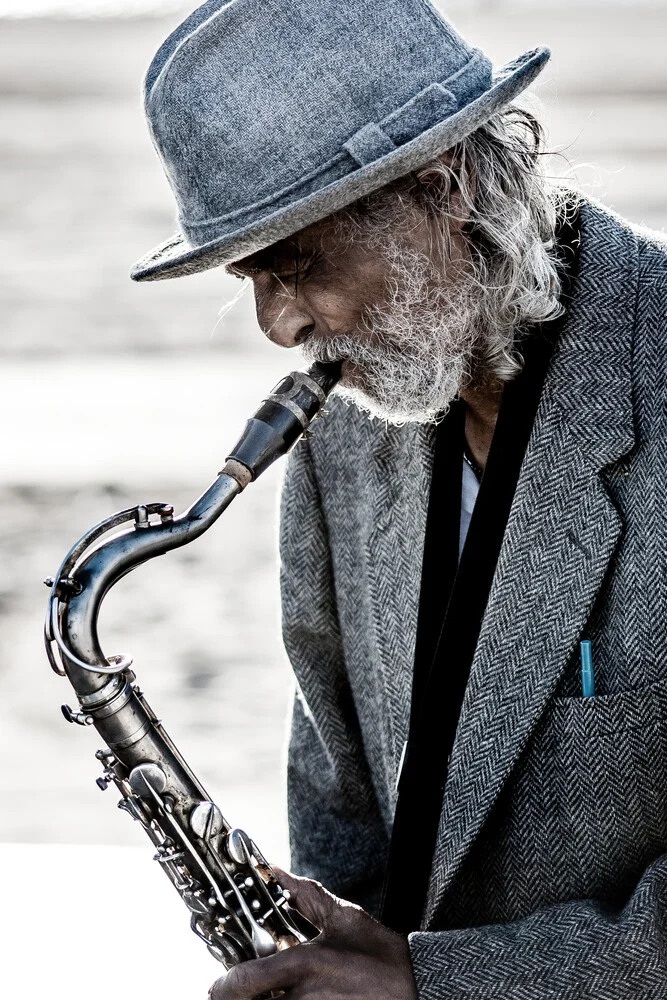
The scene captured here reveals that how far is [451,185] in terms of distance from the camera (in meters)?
1.78

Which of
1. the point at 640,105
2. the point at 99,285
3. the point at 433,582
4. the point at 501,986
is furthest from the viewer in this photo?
the point at 640,105

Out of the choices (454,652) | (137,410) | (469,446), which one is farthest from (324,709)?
(137,410)

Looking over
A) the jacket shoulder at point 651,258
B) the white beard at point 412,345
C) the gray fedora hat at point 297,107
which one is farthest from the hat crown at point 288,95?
the jacket shoulder at point 651,258

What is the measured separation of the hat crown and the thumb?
0.93 meters

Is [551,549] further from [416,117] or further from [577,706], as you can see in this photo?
[416,117]

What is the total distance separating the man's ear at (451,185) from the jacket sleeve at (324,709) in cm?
53

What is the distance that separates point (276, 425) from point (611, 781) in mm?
672

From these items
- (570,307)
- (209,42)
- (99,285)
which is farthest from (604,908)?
(99,285)

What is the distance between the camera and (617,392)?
1716mm

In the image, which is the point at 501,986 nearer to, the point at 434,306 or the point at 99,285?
the point at 434,306

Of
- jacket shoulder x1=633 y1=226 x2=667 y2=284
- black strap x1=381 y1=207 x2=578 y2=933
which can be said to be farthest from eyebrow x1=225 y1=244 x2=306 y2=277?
jacket shoulder x1=633 y1=226 x2=667 y2=284

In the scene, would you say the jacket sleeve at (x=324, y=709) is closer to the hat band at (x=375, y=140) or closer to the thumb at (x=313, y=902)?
the thumb at (x=313, y=902)

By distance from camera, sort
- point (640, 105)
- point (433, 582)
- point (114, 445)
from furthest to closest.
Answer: point (640, 105)
point (114, 445)
point (433, 582)

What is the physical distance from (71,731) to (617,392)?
2.84 m
